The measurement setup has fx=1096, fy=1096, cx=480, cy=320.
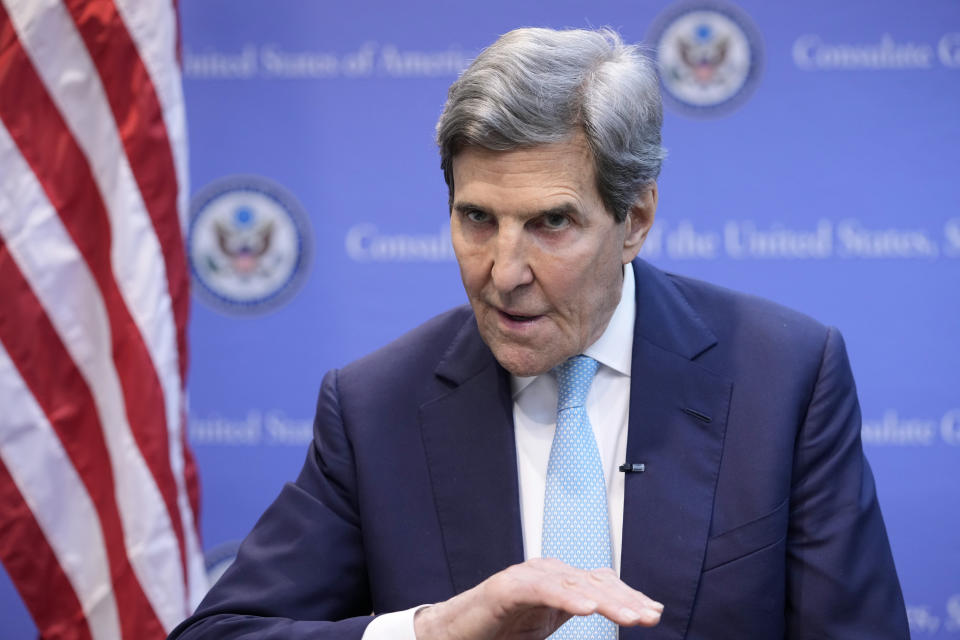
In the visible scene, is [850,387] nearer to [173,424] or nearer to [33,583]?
[173,424]

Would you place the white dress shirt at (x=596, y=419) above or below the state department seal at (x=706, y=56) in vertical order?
below

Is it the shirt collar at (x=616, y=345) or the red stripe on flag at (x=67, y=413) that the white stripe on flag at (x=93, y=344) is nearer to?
the red stripe on flag at (x=67, y=413)

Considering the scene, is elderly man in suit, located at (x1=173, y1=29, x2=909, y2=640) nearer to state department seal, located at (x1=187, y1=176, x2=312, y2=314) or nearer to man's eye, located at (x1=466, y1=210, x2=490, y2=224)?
man's eye, located at (x1=466, y1=210, x2=490, y2=224)

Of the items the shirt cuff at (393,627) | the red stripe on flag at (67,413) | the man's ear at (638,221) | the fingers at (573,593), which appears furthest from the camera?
the red stripe on flag at (67,413)

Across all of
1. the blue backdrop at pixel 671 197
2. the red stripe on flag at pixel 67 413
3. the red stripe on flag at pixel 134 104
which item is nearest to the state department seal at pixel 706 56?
the blue backdrop at pixel 671 197

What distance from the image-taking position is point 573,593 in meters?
1.33

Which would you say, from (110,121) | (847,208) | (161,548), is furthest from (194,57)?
(847,208)

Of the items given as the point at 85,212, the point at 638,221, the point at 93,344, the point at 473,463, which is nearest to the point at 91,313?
the point at 93,344

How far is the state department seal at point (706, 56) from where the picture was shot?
10.0 feet

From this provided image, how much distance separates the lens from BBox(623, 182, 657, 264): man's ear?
5.82ft

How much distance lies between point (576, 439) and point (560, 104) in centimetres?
53

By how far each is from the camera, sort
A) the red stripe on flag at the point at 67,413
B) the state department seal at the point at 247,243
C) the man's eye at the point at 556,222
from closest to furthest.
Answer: the man's eye at the point at 556,222
the red stripe on flag at the point at 67,413
the state department seal at the point at 247,243

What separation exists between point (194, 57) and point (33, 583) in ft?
5.08

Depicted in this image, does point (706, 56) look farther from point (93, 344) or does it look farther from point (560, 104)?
point (93, 344)
